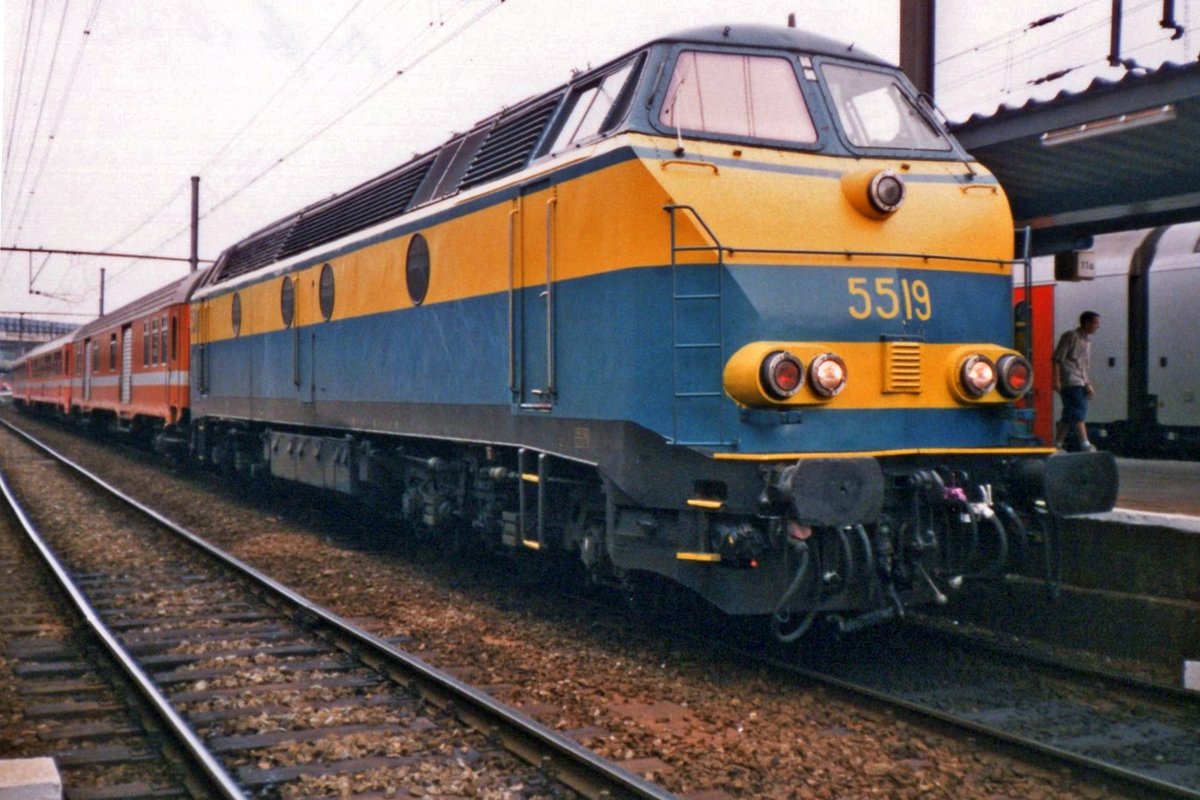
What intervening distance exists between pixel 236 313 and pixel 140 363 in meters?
8.80

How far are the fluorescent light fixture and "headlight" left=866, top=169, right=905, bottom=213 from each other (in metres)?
3.10

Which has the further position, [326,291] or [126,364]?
[126,364]

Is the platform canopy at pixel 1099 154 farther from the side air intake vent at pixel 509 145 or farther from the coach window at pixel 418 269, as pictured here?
the coach window at pixel 418 269

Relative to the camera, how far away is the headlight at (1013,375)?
22.9 feet

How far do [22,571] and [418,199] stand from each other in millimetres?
5273

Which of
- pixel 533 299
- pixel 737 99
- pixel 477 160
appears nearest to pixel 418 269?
pixel 477 160

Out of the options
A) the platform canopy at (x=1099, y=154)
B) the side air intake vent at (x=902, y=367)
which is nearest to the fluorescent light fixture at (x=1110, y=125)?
the platform canopy at (x=1099, y=154)

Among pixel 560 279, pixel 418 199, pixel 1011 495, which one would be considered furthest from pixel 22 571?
pixel 1011 495

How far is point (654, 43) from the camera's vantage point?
23.6 feet

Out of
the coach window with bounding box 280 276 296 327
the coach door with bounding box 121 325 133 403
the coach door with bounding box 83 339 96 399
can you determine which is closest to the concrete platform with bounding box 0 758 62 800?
the coach window with bounding box 280 276 296 327

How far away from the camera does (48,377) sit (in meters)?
43.3

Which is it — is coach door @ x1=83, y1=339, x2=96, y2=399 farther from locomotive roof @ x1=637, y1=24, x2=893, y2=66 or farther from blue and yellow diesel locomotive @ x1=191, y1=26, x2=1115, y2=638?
locomotive roof @ x1=637, y1=24, x2=893, y2=66

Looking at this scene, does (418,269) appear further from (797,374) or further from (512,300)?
(797,374)

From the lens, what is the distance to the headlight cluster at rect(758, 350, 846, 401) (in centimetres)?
628
